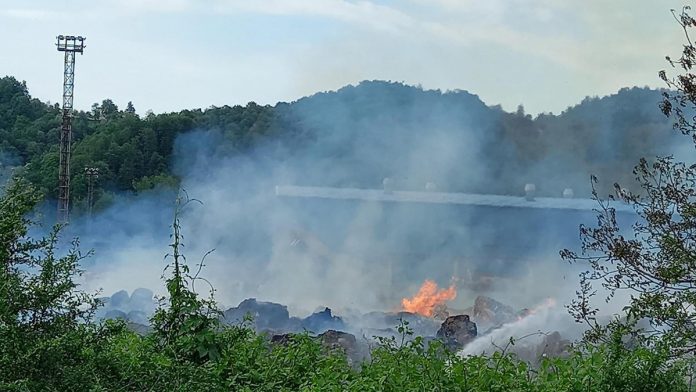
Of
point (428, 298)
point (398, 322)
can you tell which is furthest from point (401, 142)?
point (398, 322)

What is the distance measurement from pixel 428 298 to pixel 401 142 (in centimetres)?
653

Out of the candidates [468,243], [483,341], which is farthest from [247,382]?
[468,243]

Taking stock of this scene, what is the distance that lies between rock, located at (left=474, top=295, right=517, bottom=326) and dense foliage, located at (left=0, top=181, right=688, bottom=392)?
11.8 meters

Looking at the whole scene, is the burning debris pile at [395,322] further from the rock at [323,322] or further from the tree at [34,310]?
the tree at [34,310]

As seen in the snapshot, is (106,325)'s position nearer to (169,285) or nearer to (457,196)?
(169,285)

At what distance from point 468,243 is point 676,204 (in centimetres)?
1775

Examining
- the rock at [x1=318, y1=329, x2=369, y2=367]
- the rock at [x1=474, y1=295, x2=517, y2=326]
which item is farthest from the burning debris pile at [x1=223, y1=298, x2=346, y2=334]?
the rock at [x1=318, y1=329, x2=369, y2=367]

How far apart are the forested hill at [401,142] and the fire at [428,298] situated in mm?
3789

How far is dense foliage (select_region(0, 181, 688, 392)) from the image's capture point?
470 cm

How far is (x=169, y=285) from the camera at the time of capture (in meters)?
5.47

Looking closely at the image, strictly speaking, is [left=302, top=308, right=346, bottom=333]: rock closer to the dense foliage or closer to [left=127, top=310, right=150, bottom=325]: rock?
[left=127, top=310, right=150, bottom=325]: rock

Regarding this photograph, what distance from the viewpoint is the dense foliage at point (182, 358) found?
470cm

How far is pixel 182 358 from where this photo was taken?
5430 mm

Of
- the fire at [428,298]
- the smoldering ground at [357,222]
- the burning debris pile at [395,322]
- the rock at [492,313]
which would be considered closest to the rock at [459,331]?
the burning debris pile at [395,322]
